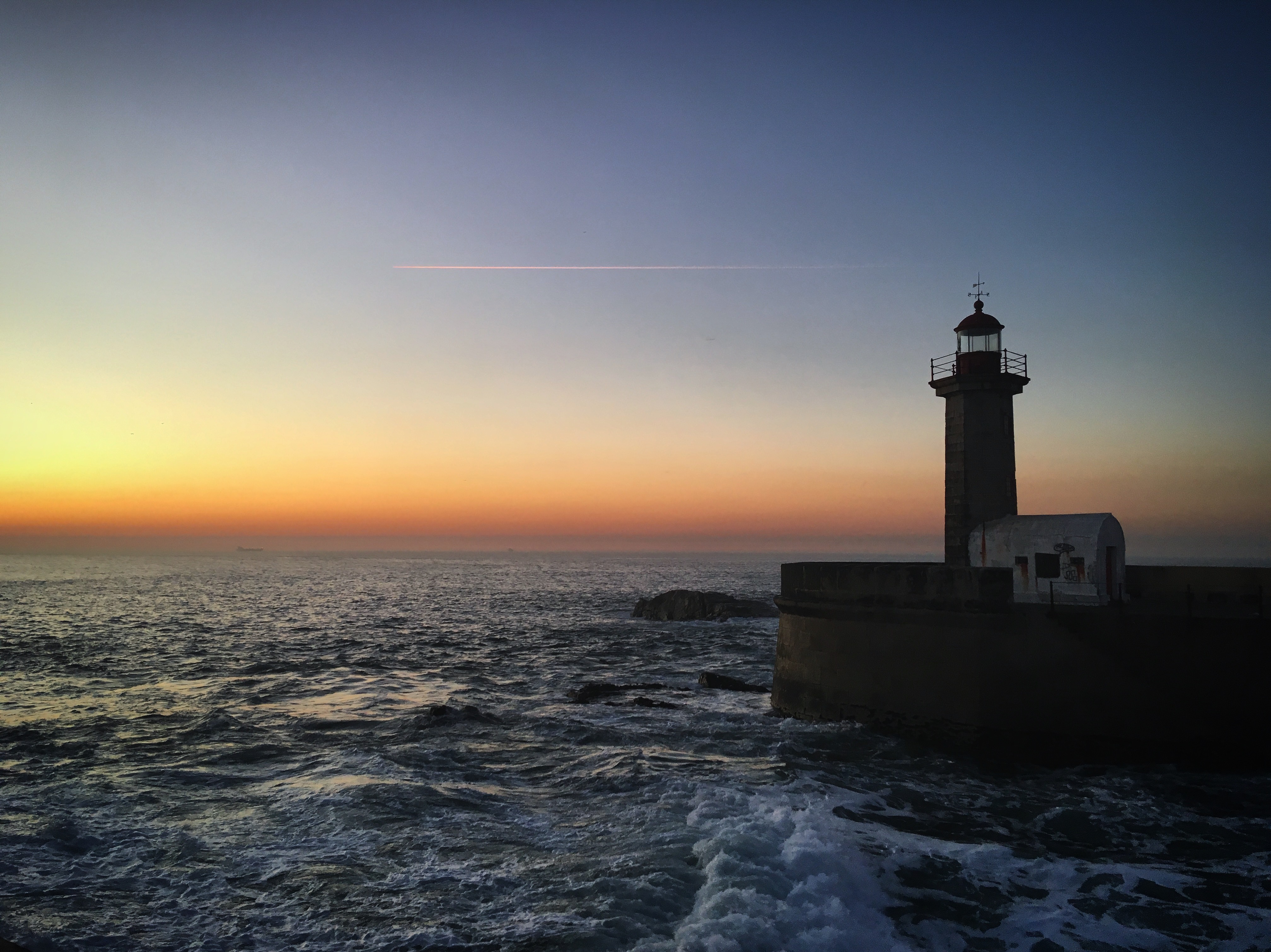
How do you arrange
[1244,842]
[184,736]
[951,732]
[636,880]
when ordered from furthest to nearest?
[184,736] < [951,732] < [1244,842] < [636,880]

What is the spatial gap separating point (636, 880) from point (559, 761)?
563 cm

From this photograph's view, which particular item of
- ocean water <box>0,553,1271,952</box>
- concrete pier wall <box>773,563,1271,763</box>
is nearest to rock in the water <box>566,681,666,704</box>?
ocean water <box>0,553,1271,952</box>

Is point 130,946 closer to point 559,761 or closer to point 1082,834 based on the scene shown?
point 559,761

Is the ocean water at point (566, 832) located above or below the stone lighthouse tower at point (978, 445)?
below

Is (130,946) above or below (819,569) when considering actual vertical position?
below

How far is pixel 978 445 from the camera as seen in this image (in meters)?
17.6

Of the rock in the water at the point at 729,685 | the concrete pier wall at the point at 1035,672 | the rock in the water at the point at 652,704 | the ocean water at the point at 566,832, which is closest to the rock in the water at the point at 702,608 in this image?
the rock in the water at the point at 729,685

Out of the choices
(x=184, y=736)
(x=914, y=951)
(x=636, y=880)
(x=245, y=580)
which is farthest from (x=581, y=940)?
(x=245, y=580)

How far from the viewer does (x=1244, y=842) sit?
31.8 ft

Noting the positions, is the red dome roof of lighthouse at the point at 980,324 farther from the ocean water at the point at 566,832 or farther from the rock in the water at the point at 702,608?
the rock in the water at the point at 702,608

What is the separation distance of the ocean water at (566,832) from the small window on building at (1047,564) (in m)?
4.03

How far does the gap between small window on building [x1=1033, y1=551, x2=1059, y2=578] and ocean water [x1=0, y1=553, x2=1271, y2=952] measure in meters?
4.03

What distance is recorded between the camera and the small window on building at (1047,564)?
48.9 ft

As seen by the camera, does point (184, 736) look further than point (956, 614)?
Yes
